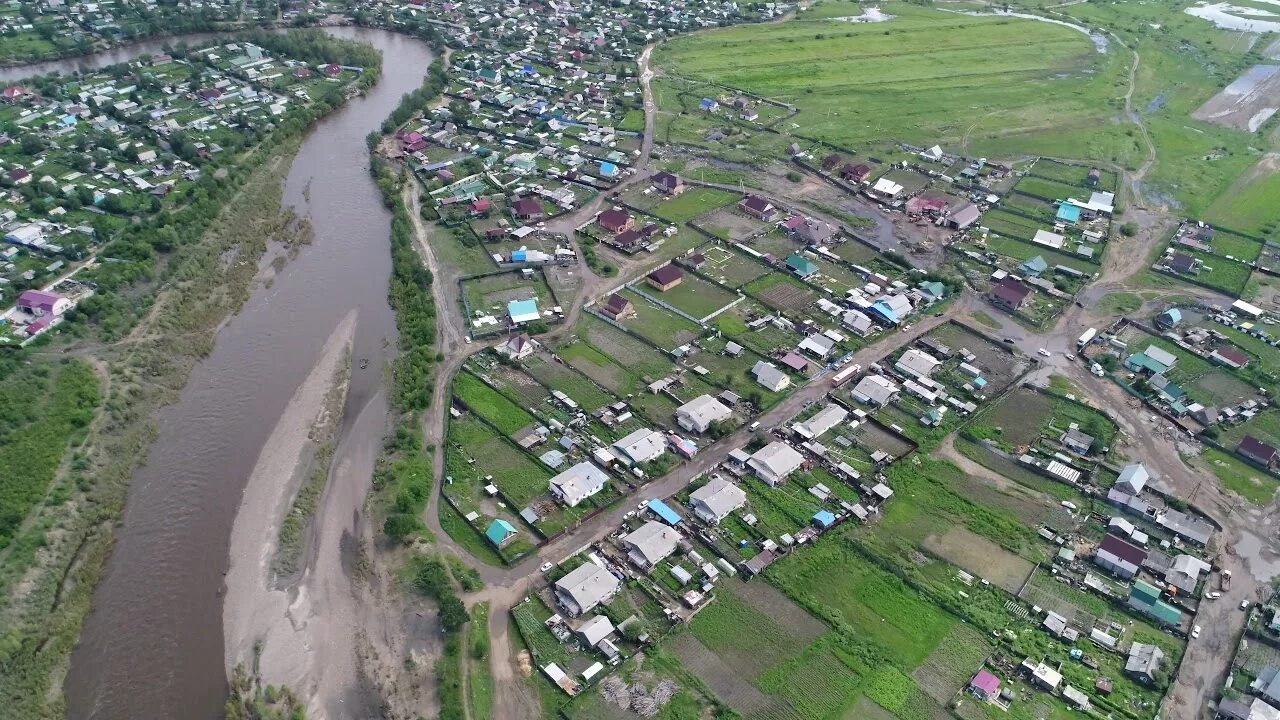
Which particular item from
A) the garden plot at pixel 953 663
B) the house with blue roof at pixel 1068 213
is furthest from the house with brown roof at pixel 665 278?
Answer: the house with blue roof at pixel 1068 213

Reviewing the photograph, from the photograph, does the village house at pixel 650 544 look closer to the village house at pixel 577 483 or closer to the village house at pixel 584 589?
the village house at pixel 584 589

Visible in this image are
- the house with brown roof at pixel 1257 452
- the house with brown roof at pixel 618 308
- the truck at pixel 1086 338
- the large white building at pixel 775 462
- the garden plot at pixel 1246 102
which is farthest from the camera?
the garden plot at pixel 1246 102

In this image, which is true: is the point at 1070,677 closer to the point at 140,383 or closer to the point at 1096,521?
the point at 1096,521

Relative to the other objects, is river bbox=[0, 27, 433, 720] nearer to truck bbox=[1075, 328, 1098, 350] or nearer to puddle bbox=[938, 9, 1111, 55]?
truck bbox=[1075, 328, 1098, 350]

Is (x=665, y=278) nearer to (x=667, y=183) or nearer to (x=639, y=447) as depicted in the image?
(x=667, y=183)

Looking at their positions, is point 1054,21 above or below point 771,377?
above

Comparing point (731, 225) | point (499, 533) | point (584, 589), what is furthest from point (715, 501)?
point (731, 225)
